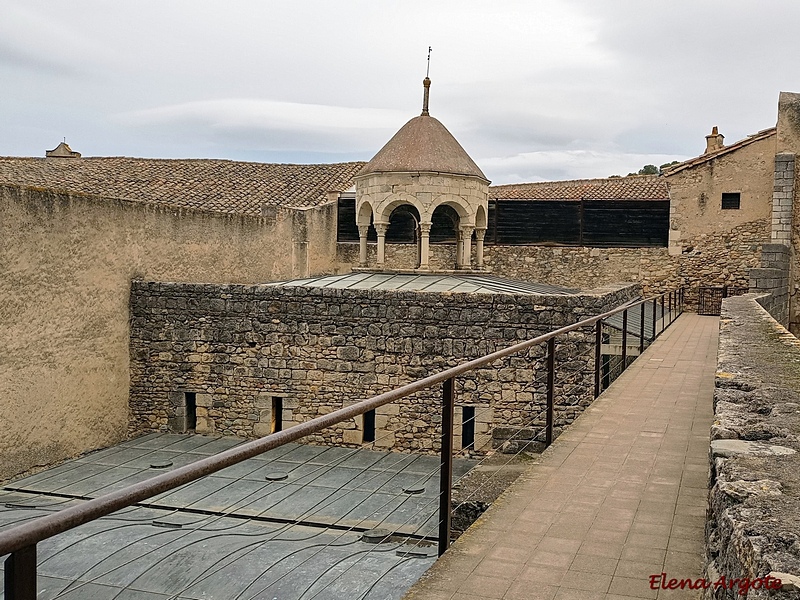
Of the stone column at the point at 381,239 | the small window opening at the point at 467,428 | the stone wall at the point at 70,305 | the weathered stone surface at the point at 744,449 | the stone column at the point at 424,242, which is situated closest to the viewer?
the weathered stone surface at the point at 744,449

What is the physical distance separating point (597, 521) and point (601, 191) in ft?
70.3

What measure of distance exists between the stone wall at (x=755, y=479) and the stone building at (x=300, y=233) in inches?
386

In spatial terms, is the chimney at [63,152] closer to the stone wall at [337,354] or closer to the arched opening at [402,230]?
the arched opening at [402,230]

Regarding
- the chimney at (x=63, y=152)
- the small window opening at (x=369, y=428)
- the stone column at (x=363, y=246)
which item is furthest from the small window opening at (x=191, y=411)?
the chimney at (x=63, y=152)

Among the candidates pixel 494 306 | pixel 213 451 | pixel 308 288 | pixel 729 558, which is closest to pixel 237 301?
pixel 308 288

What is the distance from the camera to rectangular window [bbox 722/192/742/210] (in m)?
20.7

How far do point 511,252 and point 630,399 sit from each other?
14.8 m

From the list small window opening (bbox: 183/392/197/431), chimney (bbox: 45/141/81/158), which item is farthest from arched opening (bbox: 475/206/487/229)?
chimney (bbox: 45/141/81/158)

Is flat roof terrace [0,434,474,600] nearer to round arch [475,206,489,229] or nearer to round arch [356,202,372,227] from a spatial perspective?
round arch [356,202,372,227]

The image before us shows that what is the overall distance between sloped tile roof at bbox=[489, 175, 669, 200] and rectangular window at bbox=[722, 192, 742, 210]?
1.90 m

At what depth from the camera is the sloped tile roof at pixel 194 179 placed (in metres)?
22.0

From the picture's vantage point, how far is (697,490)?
4914 mm

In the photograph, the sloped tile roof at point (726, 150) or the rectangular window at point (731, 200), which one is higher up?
the sloped tile roof at point (726, 150)

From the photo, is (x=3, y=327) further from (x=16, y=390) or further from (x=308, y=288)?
(x=308, y=288)
